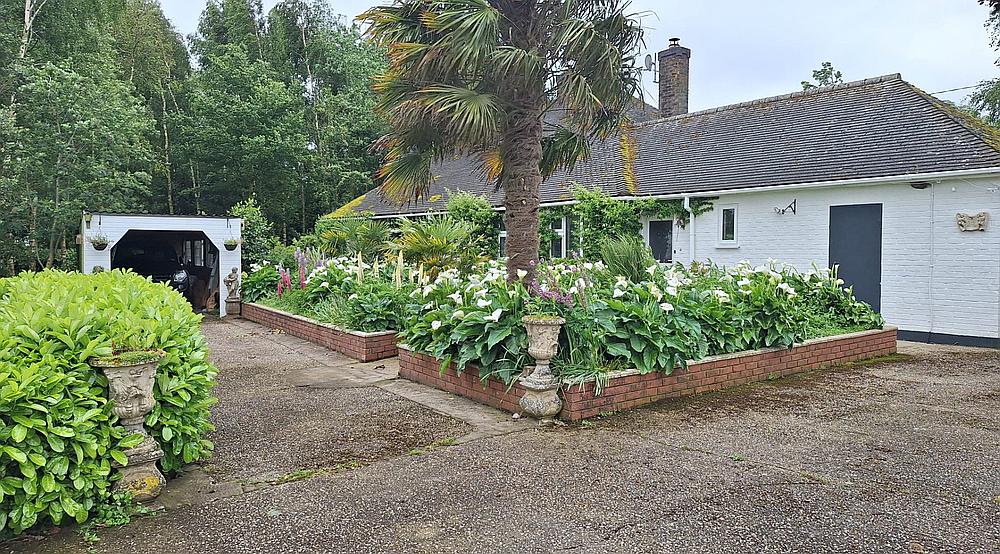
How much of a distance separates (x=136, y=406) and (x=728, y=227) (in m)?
11.6

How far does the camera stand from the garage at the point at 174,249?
45.1 ft

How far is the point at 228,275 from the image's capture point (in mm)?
15086

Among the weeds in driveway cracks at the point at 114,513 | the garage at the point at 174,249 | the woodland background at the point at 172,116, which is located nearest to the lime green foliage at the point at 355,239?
the garage at the point at 174,249

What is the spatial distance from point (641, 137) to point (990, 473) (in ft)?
45.8

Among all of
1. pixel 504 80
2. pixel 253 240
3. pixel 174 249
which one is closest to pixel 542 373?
pixel 504 80

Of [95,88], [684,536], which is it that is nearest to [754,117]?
[684,536]

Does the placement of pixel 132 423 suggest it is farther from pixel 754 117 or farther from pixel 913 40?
pixel 913 40

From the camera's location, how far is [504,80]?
299 inches

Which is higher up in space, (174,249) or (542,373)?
(174,249)

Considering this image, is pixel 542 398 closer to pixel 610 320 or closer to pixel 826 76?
pixel 610 320

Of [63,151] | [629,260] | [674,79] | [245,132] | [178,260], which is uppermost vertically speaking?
[674,79]

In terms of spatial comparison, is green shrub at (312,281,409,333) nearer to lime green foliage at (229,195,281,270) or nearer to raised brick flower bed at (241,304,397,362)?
raised brick flower bed at (241,304,397,362)

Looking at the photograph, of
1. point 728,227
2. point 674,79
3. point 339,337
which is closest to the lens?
point 339,337

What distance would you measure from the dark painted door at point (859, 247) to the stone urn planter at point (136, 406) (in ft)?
36.0
